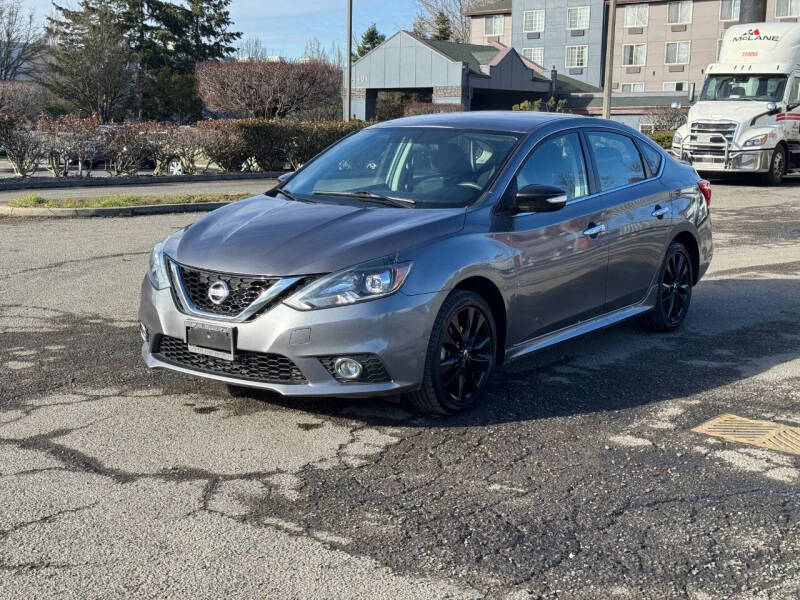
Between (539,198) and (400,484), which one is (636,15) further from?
(400,484)

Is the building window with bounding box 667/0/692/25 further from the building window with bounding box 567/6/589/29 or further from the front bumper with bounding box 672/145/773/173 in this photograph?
the front bumper with bounding box 672/145/773/173

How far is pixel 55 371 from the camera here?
6094mm

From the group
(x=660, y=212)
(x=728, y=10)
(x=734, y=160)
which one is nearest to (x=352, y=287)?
(x=660, y=212)

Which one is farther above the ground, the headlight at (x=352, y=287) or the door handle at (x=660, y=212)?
the door handle at (x=660, y=212)

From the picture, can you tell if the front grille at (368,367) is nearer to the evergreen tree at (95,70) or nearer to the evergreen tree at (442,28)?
the evergreen tree at (95,70)

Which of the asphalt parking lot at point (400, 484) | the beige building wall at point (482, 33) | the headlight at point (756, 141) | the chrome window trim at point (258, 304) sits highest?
the beige building wall at point (482, 33)

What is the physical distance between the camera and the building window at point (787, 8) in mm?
55938

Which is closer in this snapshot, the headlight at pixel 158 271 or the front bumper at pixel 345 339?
the front bumper at pixel 345 339

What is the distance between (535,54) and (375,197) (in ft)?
202

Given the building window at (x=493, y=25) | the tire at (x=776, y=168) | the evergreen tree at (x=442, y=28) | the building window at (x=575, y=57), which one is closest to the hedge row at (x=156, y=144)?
the tire at (x=776, y=168)

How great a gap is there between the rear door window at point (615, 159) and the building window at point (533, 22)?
59384 mm

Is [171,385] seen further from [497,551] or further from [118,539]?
[497,551]

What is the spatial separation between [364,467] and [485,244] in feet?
5.13

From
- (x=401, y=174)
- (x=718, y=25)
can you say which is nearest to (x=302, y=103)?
(x=718, y=25)
